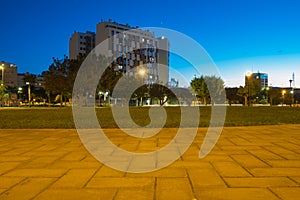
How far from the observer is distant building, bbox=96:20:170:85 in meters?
103

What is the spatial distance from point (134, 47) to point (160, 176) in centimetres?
10878

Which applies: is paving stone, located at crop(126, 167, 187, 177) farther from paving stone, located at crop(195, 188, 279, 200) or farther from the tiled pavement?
Answer: paving stone, located at crop(195, 188, 279, 200)

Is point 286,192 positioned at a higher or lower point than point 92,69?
lower

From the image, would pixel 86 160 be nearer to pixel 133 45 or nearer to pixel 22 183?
pixel 22 183

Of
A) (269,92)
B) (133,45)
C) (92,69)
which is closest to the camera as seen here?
(92,69)

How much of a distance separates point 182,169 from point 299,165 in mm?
1747

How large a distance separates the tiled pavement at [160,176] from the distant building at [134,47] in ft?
308

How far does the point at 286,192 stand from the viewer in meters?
2.91

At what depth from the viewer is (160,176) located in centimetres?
356

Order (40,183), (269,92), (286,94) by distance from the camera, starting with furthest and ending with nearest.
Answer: (286,94) < (269,92) < (40,183)

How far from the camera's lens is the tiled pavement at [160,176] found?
9.54 feet

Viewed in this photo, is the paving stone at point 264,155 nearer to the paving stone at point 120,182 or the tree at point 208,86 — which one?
the paving stone at point 120,182

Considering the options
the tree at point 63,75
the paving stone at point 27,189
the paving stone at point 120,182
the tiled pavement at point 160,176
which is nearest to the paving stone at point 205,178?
the tiled pavement at point 160,176

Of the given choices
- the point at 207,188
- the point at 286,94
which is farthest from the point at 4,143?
the point at 286,94
